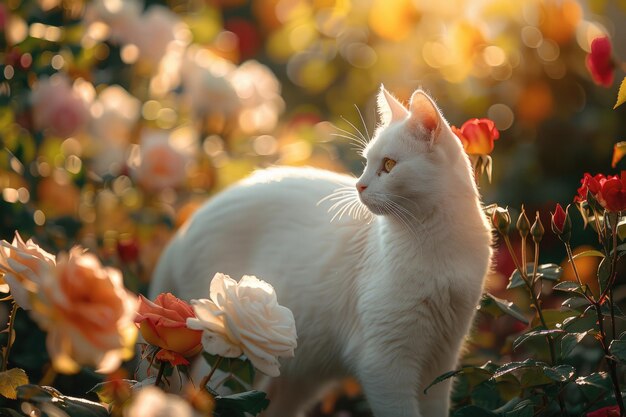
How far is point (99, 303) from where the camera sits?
80cm

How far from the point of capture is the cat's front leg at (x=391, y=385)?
4.88 feet

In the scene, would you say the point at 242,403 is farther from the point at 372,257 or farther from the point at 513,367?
the point at 372,257

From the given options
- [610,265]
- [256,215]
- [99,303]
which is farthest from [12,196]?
[610,265]

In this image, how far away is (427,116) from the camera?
1.41 meters

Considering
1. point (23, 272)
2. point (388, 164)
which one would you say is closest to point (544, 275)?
point (388, 164)

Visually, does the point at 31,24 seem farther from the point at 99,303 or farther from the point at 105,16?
the point at 99,303

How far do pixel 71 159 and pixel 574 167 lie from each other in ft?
5.97

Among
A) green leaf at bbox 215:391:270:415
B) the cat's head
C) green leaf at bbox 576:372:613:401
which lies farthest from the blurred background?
green leaf at bbox 215:391:270:415

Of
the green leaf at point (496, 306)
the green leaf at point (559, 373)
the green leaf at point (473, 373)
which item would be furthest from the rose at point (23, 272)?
the green leaf at point (496, 306)

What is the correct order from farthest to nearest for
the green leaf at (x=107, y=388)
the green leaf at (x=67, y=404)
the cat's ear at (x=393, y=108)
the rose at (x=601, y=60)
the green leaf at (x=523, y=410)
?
the cat's ear at (x=393, y=108) → the rose at (x=601, y=60) → the green leaf at (x=523, y=410) → the green leaf at (x=107, y=388) → the green leaf at (x=67, y=404)

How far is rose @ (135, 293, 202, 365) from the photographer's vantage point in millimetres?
958

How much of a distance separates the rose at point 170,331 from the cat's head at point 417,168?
0.53m

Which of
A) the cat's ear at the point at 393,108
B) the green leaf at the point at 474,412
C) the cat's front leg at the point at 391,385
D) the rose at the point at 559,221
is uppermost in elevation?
the cat's ear at the point at 393,108

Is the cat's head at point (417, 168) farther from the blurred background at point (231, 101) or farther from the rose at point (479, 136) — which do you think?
the blurred background at point (231, 101)
